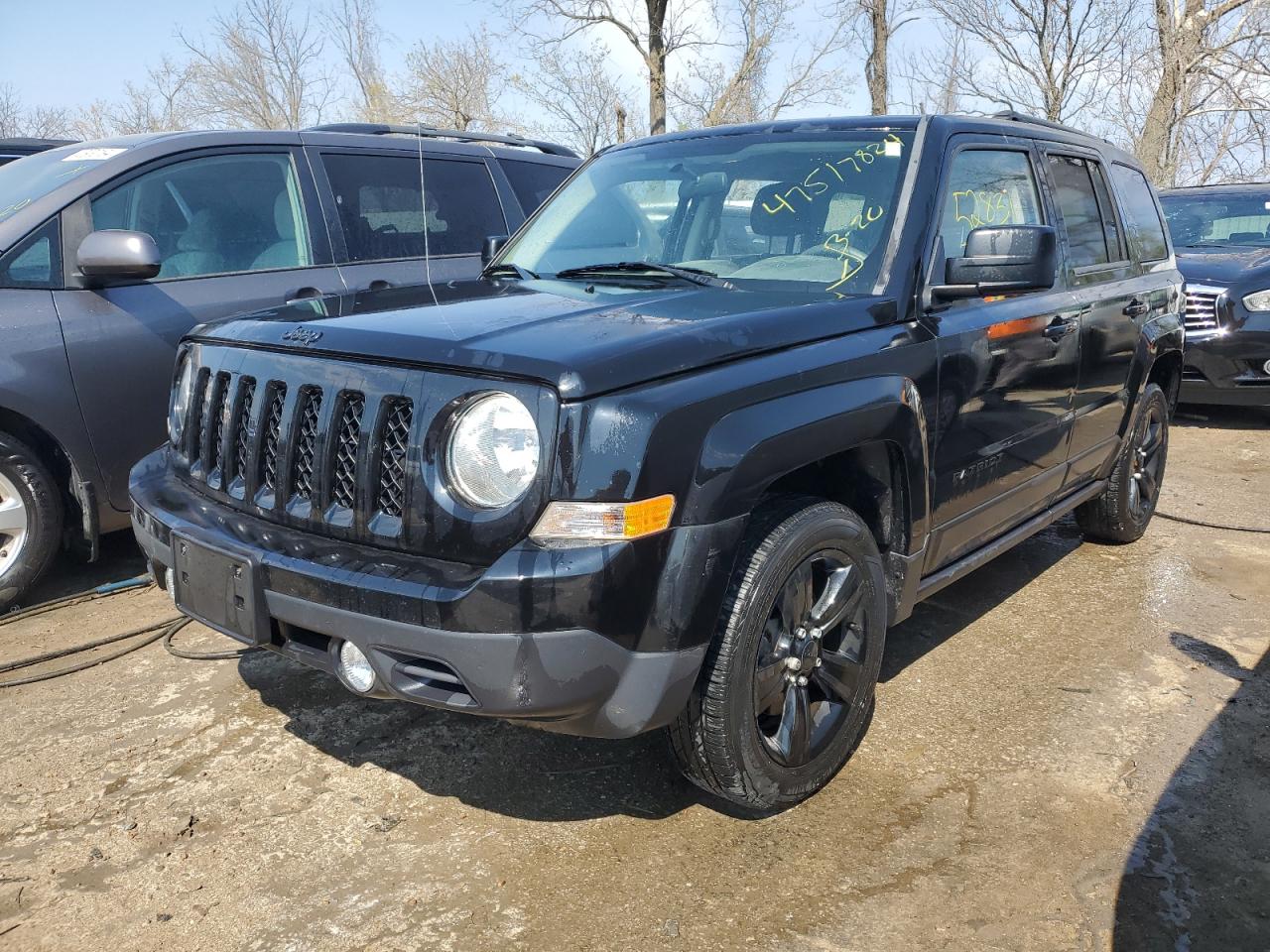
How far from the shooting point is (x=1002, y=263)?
300 cm

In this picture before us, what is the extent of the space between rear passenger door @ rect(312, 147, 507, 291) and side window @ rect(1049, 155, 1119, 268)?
8.85 ft

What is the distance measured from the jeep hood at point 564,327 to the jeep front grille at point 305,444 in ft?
0.39

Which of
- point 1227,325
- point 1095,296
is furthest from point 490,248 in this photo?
point 1227,325

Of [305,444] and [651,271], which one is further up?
[651,271]

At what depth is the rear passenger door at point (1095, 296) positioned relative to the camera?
4027 mm

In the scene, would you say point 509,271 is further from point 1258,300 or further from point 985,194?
point 1258,300

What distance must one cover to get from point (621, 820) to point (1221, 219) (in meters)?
9.06

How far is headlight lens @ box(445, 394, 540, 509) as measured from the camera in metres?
2.23

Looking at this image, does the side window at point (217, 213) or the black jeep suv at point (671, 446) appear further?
the side window at point (217, 213)

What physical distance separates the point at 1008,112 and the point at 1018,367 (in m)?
1.22

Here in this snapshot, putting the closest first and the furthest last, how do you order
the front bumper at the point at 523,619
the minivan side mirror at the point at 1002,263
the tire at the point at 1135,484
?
the front bumper at the point at 523,619 → the minivan side mirror at the point at 1002,263 → the tire at the point at 1135,484

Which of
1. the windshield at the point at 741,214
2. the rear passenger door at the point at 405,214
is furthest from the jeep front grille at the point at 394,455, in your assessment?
the rear passenger door at the point at 405,214

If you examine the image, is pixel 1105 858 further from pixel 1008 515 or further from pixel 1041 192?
pixel 1041 192

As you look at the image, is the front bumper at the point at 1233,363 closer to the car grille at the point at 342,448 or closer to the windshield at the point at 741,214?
the windshield at the point at 741,214
